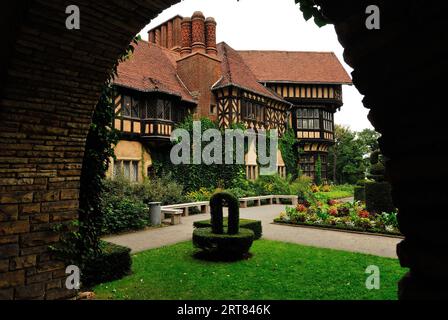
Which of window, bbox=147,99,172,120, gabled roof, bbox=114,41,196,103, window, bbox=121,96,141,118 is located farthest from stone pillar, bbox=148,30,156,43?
window, bbox=121,96,141,118

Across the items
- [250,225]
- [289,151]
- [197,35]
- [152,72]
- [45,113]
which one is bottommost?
[250,225]

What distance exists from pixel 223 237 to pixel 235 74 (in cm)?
1879

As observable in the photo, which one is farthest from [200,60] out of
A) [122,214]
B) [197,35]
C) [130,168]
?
[122,214]

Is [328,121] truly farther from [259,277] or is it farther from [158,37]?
[259,277]

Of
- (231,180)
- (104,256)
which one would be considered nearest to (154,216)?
(104,256)

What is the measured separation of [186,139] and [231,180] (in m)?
4.15

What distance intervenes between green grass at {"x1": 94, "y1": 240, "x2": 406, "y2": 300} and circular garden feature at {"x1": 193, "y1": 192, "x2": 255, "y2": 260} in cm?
36

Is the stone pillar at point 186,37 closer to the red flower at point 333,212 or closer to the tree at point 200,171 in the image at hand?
the tree at point 200,171

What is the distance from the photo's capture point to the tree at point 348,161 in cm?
3800

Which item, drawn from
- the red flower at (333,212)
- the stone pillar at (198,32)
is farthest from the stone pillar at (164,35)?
the red flower at (333,212)

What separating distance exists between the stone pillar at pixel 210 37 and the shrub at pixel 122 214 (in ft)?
50.3

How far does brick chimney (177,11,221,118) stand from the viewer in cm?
2267

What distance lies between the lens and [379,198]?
533 inches
